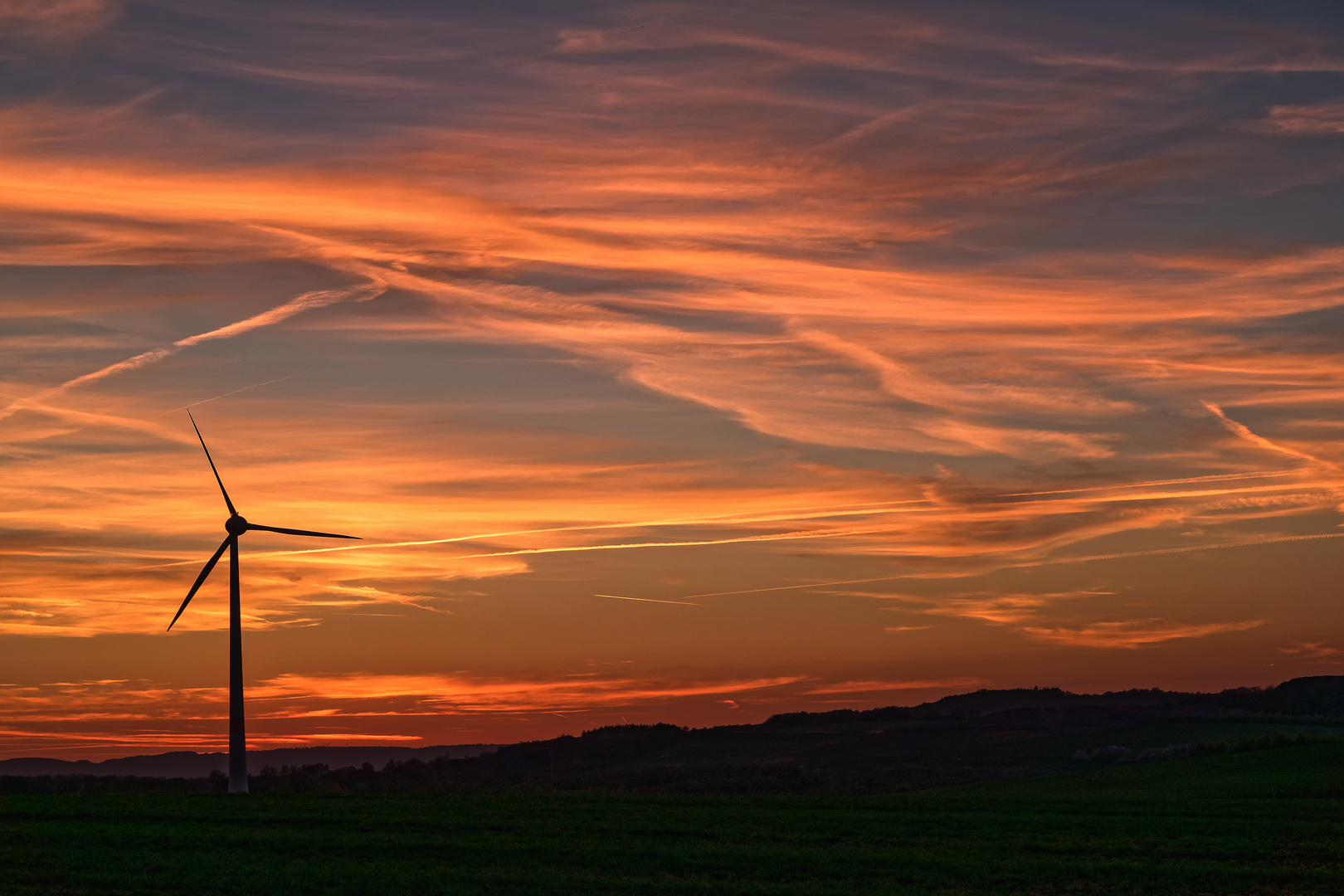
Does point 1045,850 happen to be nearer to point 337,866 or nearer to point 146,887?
point 337,866

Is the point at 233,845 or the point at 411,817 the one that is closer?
the point at 233,845

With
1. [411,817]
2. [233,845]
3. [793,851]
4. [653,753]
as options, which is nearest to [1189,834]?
[793,851]

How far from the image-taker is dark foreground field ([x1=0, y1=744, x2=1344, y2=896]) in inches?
1454

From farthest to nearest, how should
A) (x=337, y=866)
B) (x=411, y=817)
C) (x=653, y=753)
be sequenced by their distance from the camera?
1. (x=653, y=753)
2. (x=411, y=817)
3. (x=337, y=866)

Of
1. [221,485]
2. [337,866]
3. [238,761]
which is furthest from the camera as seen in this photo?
[221,485]

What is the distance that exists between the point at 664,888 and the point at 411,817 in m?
17.9

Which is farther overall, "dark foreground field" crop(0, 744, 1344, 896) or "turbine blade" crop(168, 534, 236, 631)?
"turbine blade" crop(168, 534, 236, 631)

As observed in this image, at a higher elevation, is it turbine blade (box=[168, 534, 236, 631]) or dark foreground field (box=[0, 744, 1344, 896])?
turbine blade (box=[168, 534, 236, 631])

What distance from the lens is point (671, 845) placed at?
146ft

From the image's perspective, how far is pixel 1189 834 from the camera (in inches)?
1853

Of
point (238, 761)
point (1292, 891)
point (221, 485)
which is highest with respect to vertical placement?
point (221, 485)

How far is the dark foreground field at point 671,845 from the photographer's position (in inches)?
1454

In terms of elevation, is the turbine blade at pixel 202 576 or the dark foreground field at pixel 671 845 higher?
the turbine blade at pixel 202 576

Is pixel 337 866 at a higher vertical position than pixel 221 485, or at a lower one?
lower
